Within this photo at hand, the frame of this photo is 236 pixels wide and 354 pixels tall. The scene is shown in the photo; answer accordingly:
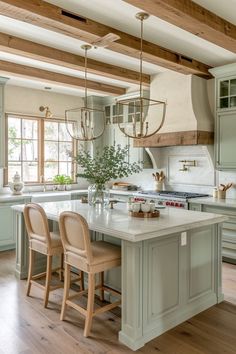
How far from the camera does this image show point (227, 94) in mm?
4625

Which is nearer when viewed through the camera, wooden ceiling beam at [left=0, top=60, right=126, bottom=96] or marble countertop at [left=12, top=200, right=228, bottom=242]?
marble countertop at [left=12, top=200, right=228, bottom=242]

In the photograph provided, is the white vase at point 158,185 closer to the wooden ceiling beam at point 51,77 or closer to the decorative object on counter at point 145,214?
the wooden ceiling beam at point 51,77

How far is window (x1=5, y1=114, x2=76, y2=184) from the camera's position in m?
5.84

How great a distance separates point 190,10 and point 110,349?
2.85 meters

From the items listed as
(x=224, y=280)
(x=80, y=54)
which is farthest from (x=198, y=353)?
(x=80, y=54)

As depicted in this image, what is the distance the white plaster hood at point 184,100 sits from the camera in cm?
478

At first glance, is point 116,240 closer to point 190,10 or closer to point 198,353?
point 198,353

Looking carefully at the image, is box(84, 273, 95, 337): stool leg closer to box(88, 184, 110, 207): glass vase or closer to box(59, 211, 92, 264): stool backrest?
box(59, 211, 92, 264): stool backrest

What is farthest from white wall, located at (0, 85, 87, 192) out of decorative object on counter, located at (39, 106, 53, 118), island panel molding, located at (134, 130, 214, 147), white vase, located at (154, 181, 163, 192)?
white vase, located at (154, 181, 163, 192)

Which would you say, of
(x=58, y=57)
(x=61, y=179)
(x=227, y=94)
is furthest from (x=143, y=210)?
(x=61, y=179)

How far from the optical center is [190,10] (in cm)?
274

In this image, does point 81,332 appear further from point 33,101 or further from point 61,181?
point 33,101

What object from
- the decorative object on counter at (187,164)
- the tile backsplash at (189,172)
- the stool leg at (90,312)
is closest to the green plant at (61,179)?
the tile backsplash at (189,172)

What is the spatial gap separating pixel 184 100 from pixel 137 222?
2.72m
